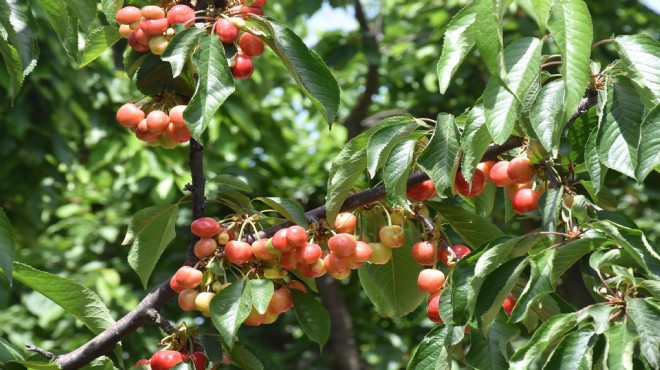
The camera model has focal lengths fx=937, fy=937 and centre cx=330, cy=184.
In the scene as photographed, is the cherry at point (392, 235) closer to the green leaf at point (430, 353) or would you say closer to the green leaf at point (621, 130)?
Answer: the green leaf at point (430, 353)

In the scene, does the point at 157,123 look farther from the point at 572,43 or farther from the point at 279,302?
the point at 572,43

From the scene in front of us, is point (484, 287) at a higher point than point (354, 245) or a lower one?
higher

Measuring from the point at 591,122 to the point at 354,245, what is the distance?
0.43 m

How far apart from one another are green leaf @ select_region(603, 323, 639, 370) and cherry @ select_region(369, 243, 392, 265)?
0.59 metres

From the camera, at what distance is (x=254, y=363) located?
5.43 ft

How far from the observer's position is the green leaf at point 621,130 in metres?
1.24

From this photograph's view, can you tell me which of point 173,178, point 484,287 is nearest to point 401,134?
point 484,287

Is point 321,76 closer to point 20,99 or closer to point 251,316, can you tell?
point 251,316

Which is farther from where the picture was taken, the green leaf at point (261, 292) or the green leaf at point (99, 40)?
the green leaf at point (99, 40)

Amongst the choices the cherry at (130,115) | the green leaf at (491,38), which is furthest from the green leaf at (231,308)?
the green leaf at (491,38)

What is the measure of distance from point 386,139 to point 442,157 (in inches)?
3.8

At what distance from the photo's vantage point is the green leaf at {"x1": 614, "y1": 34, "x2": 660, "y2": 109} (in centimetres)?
120

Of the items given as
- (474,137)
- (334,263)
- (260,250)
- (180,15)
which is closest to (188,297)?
(260,250)

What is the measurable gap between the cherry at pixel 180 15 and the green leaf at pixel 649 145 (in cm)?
74
